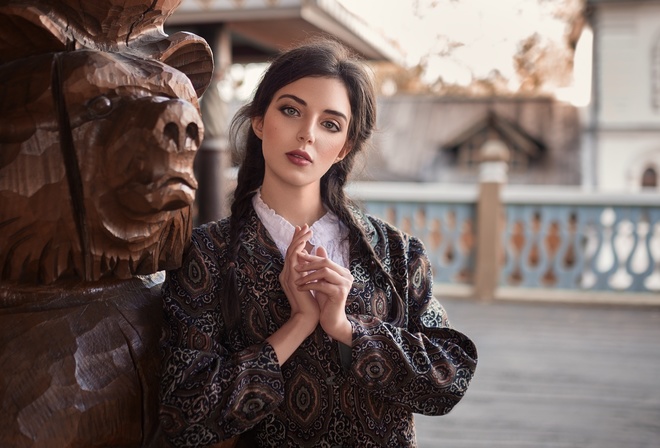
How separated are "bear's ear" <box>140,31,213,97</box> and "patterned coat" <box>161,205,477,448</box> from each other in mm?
239

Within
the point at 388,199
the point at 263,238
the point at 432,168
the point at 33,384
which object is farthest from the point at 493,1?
the point at 432,168

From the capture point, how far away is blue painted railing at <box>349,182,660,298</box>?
5621 millimetres

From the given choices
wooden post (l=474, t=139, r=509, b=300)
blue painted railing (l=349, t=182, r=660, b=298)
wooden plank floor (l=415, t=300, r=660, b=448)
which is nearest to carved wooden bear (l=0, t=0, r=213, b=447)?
wooden plank floor (l=415, t=300, r=660, b=448)

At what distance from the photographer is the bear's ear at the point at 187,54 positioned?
0.91 m

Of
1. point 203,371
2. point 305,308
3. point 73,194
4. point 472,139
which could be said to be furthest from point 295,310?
point 472,139

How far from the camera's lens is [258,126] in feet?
3.78

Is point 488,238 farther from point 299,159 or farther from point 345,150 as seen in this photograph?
point 299,159

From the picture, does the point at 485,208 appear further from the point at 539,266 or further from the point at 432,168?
the point at 432,168

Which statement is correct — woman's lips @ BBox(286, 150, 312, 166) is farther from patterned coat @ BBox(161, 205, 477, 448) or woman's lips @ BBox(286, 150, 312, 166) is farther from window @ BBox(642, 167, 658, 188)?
window @ BBox(642, 167, 658, 188)

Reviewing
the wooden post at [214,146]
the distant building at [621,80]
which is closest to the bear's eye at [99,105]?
the wooden post at [214,146]

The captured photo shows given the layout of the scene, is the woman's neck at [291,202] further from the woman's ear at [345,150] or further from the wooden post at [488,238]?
Answer: the wooden post at [488,238]

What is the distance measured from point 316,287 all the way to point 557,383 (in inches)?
111

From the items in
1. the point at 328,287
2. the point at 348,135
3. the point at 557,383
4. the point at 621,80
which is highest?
the point at 621,80

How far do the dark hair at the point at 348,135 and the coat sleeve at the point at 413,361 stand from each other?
0.07 metres
